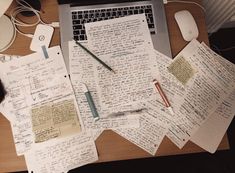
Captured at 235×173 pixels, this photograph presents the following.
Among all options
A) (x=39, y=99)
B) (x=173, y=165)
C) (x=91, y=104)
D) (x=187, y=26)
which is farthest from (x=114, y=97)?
(x=173, y=165)

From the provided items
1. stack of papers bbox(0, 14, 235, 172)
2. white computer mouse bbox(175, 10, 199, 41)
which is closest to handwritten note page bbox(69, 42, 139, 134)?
stack of papers bbox(0, 14, 235, 172)

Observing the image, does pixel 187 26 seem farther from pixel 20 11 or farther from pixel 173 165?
pixel 173 165

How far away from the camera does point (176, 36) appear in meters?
1.04

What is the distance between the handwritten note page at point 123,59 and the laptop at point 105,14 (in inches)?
0.8

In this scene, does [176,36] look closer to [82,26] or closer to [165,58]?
[165,58]

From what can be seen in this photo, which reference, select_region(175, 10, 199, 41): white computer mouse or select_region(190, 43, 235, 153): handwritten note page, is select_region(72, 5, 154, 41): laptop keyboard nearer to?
select_region(175, 10, 199, 41): white computer mouse

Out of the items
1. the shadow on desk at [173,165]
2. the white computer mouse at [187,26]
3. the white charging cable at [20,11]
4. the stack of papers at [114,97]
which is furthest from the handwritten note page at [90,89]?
the shadow on desk at [173,165]

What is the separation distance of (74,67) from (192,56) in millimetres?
387

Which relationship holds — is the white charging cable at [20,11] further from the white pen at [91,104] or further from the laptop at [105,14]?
the white pen at [91,104]

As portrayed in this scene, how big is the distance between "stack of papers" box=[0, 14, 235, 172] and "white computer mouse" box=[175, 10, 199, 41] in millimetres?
28

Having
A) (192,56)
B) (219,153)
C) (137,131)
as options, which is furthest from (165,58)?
(219,153)

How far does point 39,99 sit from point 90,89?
16 centimetres

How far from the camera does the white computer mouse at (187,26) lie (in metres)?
1.03

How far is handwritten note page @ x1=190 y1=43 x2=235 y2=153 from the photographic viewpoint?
0.93 metres
